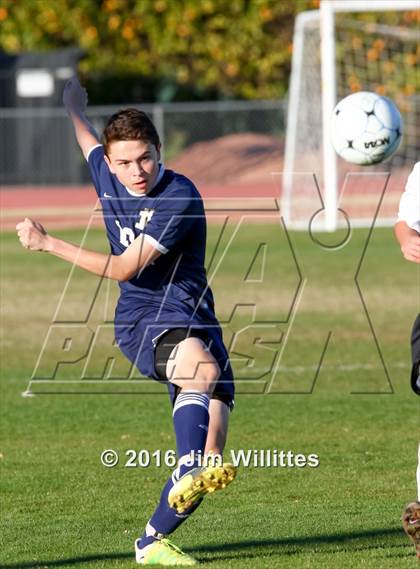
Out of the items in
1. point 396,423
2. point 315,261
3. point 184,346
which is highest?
point 315,261

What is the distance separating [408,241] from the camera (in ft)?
17.6

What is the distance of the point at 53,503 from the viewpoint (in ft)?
23.0

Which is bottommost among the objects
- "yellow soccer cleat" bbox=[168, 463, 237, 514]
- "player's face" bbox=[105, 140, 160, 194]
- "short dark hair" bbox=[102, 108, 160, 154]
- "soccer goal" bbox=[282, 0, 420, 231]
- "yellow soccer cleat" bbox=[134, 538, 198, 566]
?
"yellow soccer cleat" bbox=[134, 538, 198, 566]

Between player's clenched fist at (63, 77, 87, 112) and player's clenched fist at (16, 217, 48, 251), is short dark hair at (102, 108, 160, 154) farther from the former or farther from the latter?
player's clenched fist at (63, 77, 87, 112)

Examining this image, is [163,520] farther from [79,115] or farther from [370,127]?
[370,127]

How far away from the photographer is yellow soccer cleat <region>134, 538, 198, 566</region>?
5676mm

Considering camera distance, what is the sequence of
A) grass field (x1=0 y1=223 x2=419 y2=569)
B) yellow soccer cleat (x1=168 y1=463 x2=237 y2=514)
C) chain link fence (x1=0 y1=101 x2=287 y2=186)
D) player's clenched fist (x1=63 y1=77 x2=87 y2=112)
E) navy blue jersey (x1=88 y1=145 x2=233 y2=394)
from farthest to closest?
chain link fence (x1=0 y1=101 x2=287 y2=186)
player's clenched fist (x1=63 y1=77 x2=87 y2=112)
grass field (x1=0 y1=223 x2=419 y2=569)
navy blue jersey (x1=88 y1=145 x2=233 y2=394)
yellow soccer cleat (x1=168 y1=463 x2=237 y2=514)

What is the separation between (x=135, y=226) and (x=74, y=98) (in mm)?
1461

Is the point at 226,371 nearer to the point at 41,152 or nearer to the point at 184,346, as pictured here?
the point at 184,346

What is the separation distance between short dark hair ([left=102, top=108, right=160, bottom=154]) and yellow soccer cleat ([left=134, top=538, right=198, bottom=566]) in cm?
176

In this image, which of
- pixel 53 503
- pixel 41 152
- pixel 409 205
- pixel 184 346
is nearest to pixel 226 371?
pixel 184 346

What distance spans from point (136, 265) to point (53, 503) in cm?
191

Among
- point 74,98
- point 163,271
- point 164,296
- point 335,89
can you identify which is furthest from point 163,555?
point 335,89

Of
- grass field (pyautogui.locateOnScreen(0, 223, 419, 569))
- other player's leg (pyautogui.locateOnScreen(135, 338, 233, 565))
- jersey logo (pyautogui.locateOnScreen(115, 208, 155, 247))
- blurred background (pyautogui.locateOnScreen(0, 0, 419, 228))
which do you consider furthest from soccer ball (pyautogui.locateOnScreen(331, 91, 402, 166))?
blurred background (pyautogui.locateOnScreen(0, 0, 419, 228))
